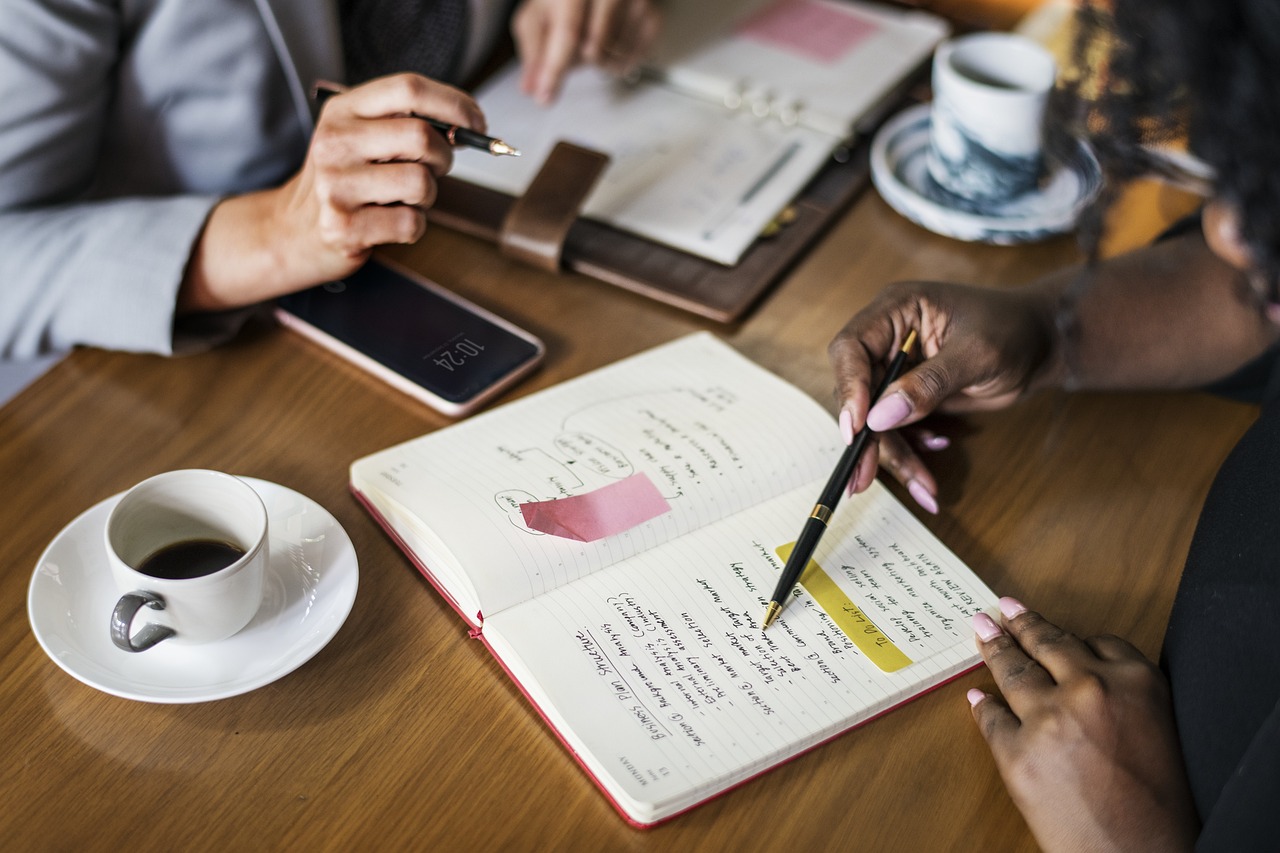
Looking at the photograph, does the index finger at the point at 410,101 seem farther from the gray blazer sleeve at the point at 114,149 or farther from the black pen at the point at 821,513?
the black pen at the point at 821,513

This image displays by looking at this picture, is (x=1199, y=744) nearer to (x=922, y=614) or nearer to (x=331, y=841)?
(x=922, y=614)

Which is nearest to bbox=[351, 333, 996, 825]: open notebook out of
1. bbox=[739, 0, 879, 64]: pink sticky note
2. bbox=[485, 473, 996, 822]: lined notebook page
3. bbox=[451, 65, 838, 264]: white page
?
bbox=[485, 473, 996, 822]: lined notebook page

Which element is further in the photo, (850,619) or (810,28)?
(810,28)

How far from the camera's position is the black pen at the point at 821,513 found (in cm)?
72

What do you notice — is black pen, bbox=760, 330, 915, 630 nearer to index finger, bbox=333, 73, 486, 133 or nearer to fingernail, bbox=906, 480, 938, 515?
fingernail, bbox=906, 480, 938, 515

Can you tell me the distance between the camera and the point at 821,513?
0.76 metres

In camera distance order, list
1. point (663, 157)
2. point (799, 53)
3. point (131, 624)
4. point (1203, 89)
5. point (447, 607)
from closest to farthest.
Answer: point (1203, 89) < point (131, 624) < point (447, 607) < point (663, 157) < point (799, 53)

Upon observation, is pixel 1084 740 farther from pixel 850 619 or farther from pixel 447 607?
pixel 447 607

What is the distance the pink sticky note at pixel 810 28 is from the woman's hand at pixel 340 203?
1.90ft

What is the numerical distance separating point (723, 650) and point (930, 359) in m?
0.30

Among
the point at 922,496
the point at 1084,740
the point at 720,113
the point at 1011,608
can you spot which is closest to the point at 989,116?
the point at 720,113

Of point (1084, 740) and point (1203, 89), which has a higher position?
point (1203, 89)

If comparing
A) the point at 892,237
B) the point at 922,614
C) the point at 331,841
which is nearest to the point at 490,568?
the point at 331,841

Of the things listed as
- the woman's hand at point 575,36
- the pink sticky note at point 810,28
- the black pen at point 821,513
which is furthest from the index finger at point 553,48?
the black pen at point 821,513
